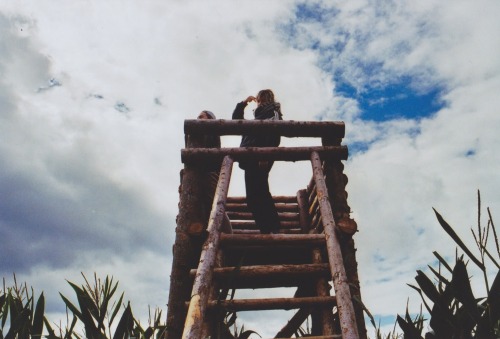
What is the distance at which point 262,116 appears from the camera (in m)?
3.98

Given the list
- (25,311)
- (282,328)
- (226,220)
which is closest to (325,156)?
(226,220)

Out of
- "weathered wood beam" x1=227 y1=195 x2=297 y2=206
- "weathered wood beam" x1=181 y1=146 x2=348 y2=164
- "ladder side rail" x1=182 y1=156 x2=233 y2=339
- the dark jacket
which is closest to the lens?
"ladder side rail" x1=182 y1=156 x2=233 y2=339

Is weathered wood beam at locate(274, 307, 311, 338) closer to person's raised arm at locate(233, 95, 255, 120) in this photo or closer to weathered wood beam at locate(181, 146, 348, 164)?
weathered wood beam at locate(181, 146, 348, 164)

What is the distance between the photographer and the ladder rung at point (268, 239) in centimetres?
265

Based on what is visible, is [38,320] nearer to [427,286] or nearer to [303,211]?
[427,286]

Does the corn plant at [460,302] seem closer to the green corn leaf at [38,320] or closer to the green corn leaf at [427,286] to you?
the green corn leaf at [427,286]

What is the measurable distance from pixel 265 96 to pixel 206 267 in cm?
235

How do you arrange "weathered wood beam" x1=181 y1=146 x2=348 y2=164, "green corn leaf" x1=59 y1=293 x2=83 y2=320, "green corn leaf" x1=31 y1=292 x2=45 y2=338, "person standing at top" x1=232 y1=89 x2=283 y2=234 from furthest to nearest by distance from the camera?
1. "person standing at top" x1=232 y1=89 x2=283 y2=234
2. "weathered wood beam" x1=181 y1=146 x2=348 y2=164
3. "green corn leaf" x1=31 y1=292 x2=45 y2=338
4. "green corn leaf" x1=59 y1=293 x2=83 y2=320

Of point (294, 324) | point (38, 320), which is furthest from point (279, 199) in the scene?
point (38, 320)

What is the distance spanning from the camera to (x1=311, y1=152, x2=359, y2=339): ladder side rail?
6.64 ft

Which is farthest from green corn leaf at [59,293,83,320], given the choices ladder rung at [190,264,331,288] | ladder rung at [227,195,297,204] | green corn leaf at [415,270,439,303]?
ladder rung at [227,195,297,204]

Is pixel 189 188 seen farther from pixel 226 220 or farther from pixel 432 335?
pixel 432 335

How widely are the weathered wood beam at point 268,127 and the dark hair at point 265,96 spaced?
2.44 ft

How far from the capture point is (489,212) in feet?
3.35
